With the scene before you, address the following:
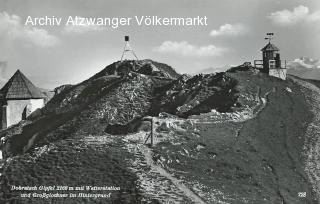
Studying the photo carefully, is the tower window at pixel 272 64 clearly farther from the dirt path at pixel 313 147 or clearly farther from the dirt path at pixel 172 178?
the dirt path at pixel 172 178

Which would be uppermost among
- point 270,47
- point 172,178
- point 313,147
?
point 270,47

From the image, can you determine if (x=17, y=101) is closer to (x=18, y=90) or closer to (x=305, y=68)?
(x=18, y=90)

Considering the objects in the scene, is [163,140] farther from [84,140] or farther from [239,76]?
[239,76]

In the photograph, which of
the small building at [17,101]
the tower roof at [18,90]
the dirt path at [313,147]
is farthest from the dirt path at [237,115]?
the tower roof at [18,90]

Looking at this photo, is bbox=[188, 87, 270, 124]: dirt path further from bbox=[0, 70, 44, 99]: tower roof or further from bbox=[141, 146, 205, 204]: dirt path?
bbox=[0, 70, 44, 99]: tower roof

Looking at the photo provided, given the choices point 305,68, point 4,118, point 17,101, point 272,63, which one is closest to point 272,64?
point 272,63

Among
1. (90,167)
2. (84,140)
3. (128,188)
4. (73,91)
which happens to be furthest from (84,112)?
(128,188)
